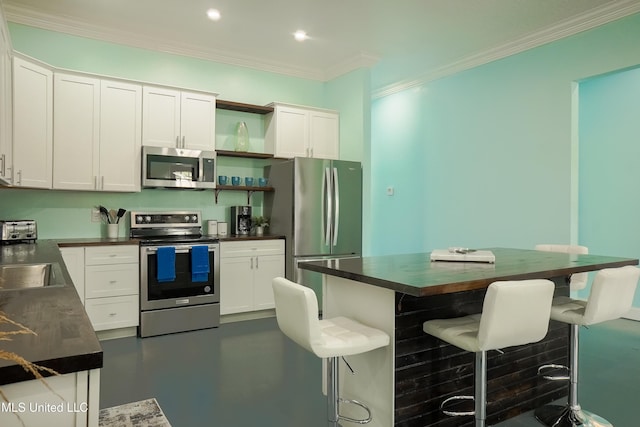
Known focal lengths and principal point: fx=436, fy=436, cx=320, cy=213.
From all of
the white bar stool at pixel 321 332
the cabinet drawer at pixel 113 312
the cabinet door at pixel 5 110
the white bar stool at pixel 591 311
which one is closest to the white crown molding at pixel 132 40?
the cabinet door at pixel 5 110

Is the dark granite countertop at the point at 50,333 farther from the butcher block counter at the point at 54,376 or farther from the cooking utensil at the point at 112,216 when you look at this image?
the cooking utensil at the point at 112,216

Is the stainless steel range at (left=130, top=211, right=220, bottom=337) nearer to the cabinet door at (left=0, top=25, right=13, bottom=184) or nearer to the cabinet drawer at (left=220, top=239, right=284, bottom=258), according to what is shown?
the cabinet drawer at (left=220, top=239, right=284, bottom=258)

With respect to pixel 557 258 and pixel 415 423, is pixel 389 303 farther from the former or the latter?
pixel 557 258

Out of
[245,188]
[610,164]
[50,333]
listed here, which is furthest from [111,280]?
[610,164]

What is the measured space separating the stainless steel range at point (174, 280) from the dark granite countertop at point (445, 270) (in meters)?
2.15

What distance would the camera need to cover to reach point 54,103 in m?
3.97

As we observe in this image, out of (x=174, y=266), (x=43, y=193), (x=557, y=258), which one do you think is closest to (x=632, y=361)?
(x=557, y=258)

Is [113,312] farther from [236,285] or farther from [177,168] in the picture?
[177,168]

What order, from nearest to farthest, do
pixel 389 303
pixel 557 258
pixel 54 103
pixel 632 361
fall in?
1. pixel 389 303
2. pixel 557 258
3. pixel 632 361
4. pixel 54 103

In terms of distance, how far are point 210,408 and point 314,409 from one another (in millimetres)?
623

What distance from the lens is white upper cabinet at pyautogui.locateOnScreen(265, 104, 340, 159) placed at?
520 cm

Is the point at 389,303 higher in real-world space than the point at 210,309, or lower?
higher

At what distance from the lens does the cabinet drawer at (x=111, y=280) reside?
3.89 meters

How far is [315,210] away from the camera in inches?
192
